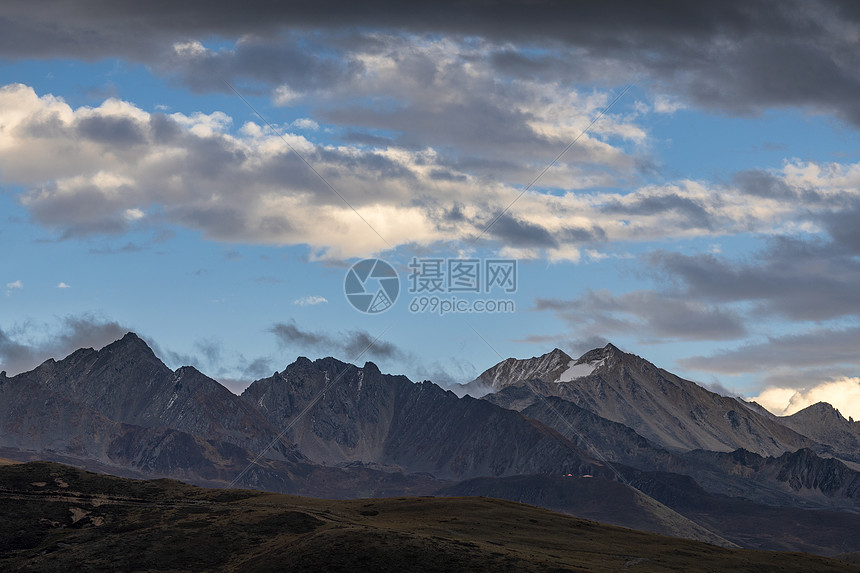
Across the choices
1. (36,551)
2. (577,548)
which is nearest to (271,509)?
(36,551)

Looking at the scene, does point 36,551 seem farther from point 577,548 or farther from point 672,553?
point 672,553

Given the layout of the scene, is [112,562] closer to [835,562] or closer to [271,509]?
[271,509]

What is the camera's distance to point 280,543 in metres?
164

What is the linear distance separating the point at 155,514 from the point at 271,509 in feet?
69.0

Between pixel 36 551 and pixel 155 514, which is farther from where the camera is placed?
pixel 155 514

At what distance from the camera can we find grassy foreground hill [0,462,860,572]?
15150 centimetres

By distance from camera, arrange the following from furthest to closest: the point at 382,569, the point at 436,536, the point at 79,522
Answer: the point at 79,522 < the point at 436,536 < the point at 382,569

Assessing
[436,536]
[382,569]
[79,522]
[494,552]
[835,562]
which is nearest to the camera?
[382,569]

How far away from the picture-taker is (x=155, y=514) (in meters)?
186

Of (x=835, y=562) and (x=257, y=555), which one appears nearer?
(x=257, y=555)

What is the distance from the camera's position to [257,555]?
15950 cm

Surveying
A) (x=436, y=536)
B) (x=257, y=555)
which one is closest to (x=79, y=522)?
(x=257, y=555)

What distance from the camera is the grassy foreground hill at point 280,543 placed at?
151500 millimetres

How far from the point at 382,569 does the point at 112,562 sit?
4408 cm
